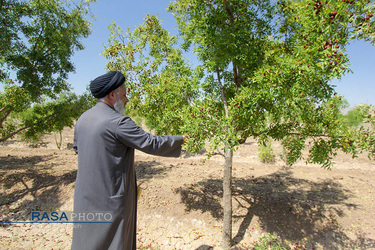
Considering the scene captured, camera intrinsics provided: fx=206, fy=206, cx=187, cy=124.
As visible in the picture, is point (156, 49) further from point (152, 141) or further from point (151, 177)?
point (151, 177)

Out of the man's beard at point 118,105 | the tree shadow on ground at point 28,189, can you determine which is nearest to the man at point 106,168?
the man's beard at point 118,105

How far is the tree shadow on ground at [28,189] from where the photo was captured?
6.50m

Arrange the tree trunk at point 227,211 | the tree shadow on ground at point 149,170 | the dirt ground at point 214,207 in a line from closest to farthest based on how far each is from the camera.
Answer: the tree trunk at point 227,211
the dirt ground at point 214,207
the tree shadow on ground at point 149,170

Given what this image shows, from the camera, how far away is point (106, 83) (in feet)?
6.21

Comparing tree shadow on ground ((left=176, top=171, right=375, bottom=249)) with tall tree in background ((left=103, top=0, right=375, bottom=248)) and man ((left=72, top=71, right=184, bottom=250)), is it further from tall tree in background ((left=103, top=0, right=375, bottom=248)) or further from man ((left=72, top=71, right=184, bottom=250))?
man ((left=72, top=71, right=184, bottom=250))

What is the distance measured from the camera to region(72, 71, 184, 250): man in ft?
5.76

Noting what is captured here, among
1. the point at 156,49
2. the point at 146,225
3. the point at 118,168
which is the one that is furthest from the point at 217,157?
the point at 118,168

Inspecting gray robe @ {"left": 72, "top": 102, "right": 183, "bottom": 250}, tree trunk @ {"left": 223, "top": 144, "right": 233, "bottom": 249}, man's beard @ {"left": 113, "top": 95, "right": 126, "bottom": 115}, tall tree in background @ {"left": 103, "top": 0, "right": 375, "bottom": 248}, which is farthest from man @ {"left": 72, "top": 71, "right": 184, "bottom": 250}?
tree trunk @ {"left": 223, "top": 144, "right": 233, "bottom": 249}

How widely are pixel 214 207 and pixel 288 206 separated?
2.07 metres

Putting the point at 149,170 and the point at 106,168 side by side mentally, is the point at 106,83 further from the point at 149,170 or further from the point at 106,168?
the point at 149,170

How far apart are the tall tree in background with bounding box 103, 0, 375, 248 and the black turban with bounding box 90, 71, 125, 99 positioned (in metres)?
1.48

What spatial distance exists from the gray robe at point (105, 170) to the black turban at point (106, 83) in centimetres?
18

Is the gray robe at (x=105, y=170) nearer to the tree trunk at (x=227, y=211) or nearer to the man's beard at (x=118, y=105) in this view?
the man's beard at (x=118, y=105)

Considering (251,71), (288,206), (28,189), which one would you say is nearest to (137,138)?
(251,71)
